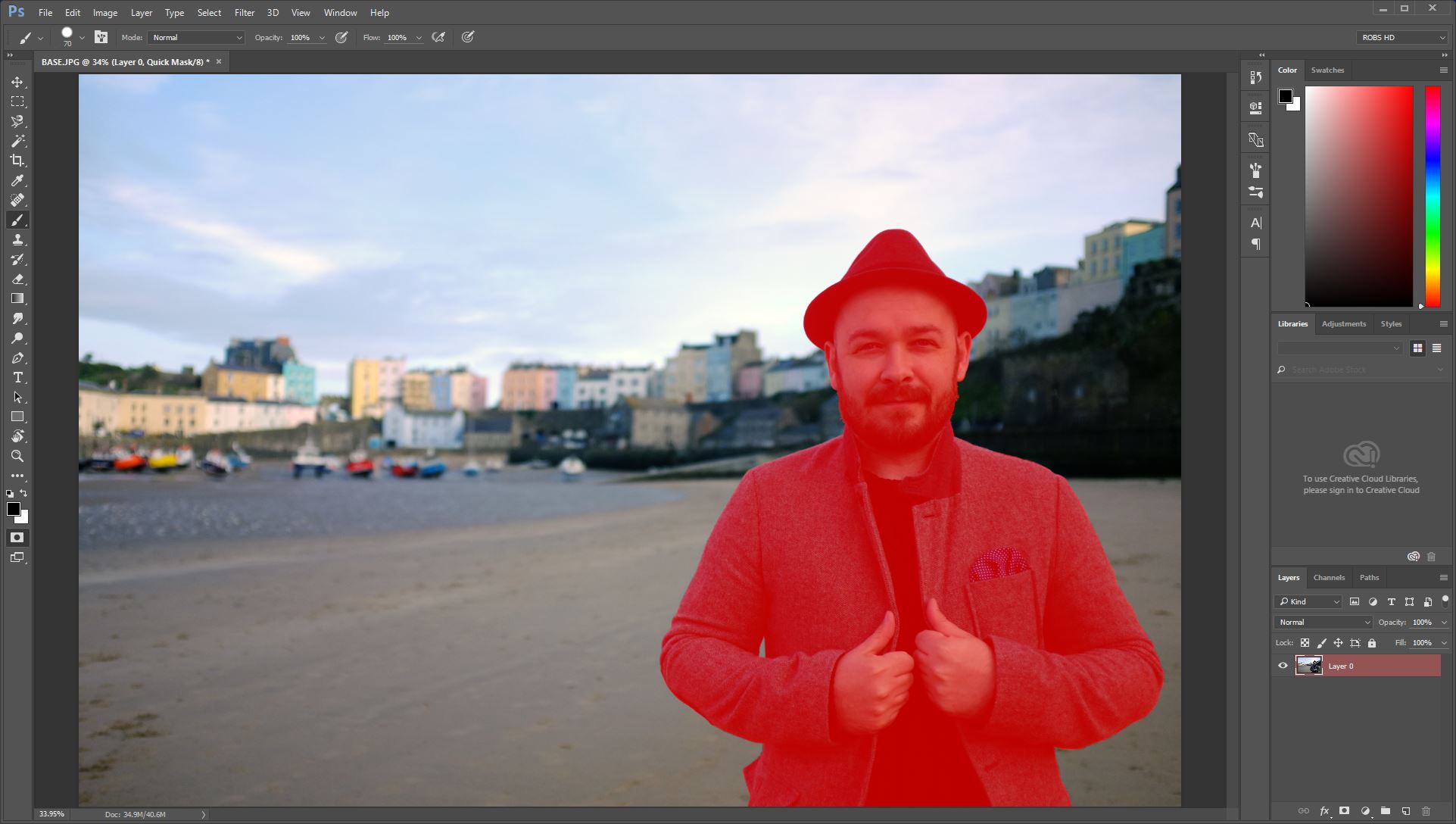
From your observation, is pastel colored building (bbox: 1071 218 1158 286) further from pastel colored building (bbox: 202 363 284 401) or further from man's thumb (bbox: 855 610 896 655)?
pastel colored building (bbox: 202 363 284 401)

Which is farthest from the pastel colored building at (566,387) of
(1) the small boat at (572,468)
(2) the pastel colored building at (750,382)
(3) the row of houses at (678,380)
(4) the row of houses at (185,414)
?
(2) the pastel colored building at (750,382)

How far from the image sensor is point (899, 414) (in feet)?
7.30

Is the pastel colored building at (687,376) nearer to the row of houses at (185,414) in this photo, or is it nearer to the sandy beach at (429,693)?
the row of houses at (185,414)

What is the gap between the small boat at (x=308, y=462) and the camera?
212 feet

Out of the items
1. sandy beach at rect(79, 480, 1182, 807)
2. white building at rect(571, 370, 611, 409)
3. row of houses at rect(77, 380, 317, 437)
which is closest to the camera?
sandy beach at rect(79, 480, 1182, 807)

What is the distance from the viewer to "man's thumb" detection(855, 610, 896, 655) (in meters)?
2.05

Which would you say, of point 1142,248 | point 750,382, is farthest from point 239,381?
point 1142,248

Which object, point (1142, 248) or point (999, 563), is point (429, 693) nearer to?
point (999, 563)

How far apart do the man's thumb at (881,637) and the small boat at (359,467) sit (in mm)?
70600

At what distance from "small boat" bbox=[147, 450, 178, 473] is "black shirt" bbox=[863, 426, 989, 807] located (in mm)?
70154

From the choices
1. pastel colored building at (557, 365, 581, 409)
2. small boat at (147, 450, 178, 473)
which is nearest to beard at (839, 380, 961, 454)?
small boat at (147, 450, 178, 473)

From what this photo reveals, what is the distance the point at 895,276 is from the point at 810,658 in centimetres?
104

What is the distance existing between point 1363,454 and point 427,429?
8255cm

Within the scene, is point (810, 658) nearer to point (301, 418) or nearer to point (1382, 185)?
point (1382, 185)
